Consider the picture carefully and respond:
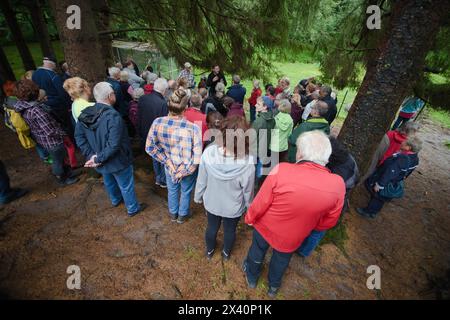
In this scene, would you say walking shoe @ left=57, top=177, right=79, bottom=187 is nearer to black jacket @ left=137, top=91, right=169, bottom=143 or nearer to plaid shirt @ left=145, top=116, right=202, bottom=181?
black jacket @ left=137, top=91, right=169, bottom=143

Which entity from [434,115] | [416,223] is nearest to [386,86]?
[416,223]

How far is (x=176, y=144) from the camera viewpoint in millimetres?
2947

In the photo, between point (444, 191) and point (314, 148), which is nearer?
point (314, 148)

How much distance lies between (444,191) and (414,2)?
17.4ft

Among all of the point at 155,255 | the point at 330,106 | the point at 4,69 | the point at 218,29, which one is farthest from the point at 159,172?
the point at 4,69

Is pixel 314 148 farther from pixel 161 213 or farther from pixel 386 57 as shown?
pixel 161 213

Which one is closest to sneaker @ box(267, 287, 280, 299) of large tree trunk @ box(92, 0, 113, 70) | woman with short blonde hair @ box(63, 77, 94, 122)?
woman with short blonde hair @ box(63, 77, 94, 122)

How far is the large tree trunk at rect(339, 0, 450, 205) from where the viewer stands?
97.0 inches

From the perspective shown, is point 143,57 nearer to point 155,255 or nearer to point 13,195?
point 13,195

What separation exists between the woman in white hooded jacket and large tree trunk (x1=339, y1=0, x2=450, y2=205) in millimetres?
1902

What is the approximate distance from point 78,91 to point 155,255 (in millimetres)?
2496
